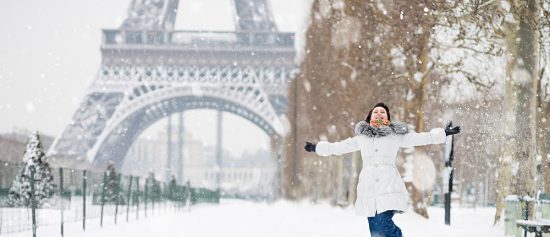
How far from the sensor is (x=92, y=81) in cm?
5528

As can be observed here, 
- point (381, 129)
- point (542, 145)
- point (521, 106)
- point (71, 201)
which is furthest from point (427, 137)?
point (71, 201)

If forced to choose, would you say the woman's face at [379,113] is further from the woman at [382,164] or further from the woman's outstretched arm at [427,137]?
the woman's outstretched arm at [427,137]

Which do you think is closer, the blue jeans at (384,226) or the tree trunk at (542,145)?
the blue jeans at (384,226)

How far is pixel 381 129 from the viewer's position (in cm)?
773

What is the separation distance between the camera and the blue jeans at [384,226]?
7.68m

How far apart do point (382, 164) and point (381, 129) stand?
31 centimetres

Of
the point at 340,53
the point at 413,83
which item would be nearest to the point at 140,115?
the point at 340,53

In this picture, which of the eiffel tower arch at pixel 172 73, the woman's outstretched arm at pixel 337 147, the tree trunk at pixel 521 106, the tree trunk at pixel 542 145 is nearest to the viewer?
the woman's outstretched arm at pixel 337 147

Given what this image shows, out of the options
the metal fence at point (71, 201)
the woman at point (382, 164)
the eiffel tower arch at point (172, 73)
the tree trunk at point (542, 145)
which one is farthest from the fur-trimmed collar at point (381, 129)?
the eiffel tower arch at point (172, 73)

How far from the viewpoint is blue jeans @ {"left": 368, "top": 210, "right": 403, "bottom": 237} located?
768cm

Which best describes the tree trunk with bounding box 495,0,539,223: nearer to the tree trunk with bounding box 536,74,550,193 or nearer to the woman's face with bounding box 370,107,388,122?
the tree trunk with bounding box 536,74,550,193

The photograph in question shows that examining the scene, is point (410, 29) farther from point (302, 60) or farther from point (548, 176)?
point (302, 60)

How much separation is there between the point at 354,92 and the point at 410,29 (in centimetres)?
637

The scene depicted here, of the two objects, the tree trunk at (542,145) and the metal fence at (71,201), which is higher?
the tree trunk at (542,145)
